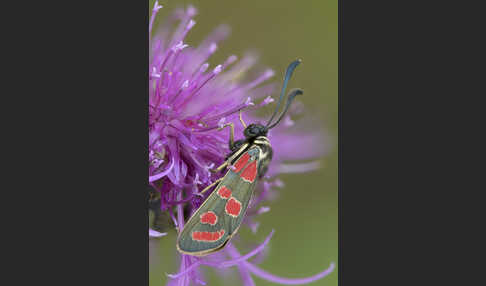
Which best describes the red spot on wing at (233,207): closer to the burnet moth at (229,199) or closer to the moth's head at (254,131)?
the burnet moth at (229,199)

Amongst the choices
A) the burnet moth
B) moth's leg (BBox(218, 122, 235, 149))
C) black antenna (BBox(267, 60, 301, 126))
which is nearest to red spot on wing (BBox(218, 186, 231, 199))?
the burnet moth

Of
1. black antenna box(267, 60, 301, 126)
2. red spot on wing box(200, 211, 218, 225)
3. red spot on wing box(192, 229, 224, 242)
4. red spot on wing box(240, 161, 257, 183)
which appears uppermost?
black antenna box(267, 60, 301, 126)

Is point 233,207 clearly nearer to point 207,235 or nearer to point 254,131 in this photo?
point 207,235

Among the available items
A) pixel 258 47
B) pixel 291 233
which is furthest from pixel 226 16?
pixel 291 233

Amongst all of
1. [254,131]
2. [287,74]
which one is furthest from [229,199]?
[287,74]

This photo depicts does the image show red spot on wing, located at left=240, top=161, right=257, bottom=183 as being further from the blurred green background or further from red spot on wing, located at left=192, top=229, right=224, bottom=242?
the blurred green background

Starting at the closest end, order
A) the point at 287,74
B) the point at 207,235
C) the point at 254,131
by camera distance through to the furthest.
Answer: the point at 207,235, the point at 254,131, the point at 287,74
